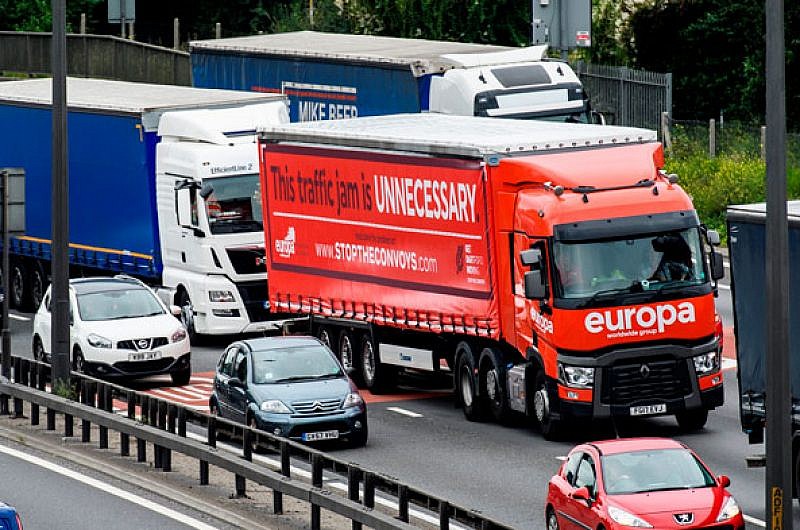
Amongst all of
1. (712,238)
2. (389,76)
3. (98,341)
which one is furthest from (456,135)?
(389,76)

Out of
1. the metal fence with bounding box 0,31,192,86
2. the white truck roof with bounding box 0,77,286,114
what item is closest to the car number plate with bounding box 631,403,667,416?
the white truck roof with bounding box 0,77,286,114

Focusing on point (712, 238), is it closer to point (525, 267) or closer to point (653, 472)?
point (525, 267)

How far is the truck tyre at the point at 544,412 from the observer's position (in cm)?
2619

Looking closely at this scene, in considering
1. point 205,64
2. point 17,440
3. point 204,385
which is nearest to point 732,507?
point 17,440

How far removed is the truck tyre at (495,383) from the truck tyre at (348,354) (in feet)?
13.2

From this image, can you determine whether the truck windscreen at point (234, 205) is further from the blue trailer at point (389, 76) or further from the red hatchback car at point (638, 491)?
the red hatchback car at point (638, 491)

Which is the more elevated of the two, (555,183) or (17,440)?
(555,183)

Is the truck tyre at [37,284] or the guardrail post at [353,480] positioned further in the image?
the truck tyre at [37,284]

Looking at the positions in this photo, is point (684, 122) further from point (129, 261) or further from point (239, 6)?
point (239, 6)

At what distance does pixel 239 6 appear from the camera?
247ft

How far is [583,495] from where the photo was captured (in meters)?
19.1

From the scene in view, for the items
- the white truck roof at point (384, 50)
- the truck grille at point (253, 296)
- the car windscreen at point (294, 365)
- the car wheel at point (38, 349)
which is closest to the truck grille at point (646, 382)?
the car windscreen at point (294, 365)

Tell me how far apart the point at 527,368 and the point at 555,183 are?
2.45 m

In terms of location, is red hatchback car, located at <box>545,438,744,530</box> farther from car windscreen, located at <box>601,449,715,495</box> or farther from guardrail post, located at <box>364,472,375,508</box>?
guardrail post, located at <box>364,472,375,508</box>
